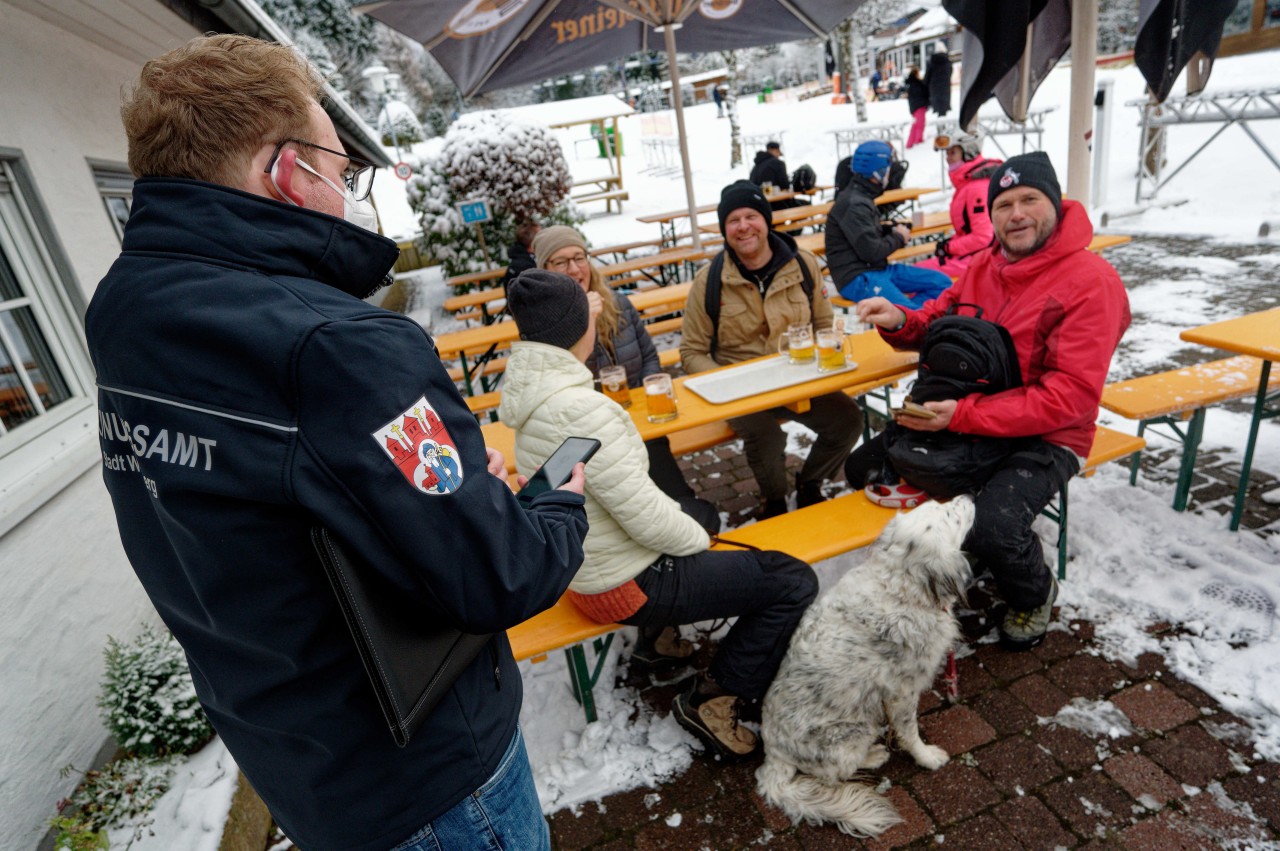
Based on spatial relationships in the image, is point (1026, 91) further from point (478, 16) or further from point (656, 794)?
point (478, 16)

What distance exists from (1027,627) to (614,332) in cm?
246

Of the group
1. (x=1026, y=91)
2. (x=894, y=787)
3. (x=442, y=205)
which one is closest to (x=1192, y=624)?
(x=894, y=787)

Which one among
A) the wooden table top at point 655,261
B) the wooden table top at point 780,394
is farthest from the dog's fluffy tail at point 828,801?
the wooden table top at point 655,261

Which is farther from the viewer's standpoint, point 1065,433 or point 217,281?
point 1065,433

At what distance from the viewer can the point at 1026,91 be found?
146 inches

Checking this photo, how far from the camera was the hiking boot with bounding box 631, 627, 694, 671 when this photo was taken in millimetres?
3127

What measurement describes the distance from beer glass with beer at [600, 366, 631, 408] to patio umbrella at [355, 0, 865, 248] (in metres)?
4.22

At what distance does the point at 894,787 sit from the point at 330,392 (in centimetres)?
235

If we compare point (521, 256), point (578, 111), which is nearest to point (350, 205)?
point (521, 256)

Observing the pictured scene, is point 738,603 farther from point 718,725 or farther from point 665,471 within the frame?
point 665,471

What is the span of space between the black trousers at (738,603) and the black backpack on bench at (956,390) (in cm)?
81

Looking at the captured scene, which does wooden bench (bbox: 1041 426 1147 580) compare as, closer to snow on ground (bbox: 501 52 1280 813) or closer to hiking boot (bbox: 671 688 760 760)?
snow on ground (bbox: 501 52 1280 813)

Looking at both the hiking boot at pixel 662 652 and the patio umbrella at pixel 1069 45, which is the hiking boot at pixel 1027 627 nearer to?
the hiking boot at pixel 662 652

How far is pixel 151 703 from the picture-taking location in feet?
8.52
